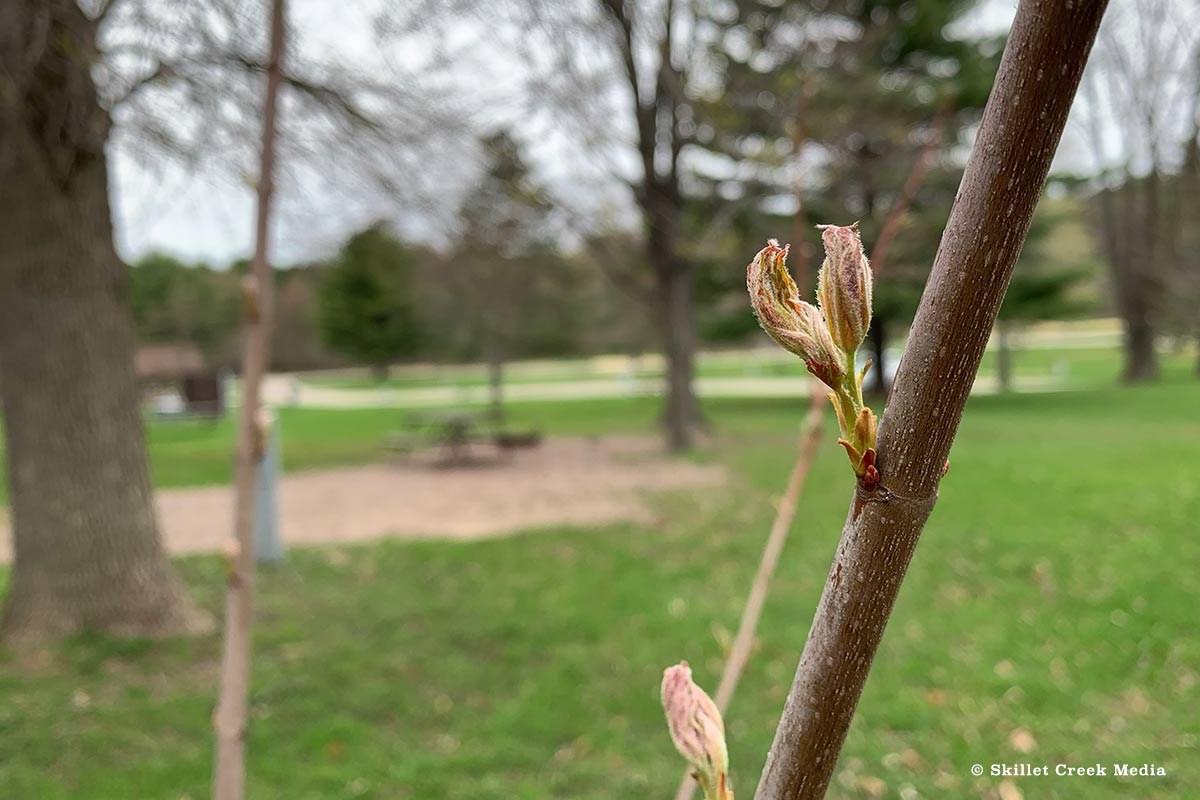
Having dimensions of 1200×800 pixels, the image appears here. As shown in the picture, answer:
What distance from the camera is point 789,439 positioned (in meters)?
14.9

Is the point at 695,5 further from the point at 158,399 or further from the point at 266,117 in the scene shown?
the point at 158,399

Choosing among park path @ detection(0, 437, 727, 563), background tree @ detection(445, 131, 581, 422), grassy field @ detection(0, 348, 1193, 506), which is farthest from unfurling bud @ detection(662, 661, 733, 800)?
grassy field @ detection(0, 348, 1193, 506)

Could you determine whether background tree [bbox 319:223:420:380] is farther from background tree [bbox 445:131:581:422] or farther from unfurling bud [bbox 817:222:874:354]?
unfurling bud [bbox 817:222:874:354]

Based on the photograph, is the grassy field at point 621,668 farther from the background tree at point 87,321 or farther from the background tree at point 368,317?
the background tree at point 368,317

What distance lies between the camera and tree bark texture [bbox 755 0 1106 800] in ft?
1.29

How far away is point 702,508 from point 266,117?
27.8 ft

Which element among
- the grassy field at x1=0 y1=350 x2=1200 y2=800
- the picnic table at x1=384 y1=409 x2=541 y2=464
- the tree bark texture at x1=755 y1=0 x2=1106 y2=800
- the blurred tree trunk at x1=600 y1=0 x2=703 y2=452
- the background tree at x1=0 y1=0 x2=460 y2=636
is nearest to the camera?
the tree bark texture at x1=755 y1=0 x2=1106 y2=800

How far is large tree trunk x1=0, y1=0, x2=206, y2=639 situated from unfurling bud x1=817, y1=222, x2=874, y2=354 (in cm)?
561

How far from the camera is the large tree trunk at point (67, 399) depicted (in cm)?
511

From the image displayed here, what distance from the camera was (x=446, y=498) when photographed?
1090cm

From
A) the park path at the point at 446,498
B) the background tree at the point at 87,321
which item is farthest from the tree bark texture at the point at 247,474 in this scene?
the park path at the point at 446,498

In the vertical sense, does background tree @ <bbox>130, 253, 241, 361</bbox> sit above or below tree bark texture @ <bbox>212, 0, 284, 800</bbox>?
above

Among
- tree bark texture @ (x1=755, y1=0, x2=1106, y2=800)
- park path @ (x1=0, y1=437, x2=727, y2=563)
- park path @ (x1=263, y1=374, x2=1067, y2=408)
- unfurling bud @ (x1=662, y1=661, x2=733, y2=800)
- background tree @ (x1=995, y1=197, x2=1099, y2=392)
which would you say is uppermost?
background tree @ (x1=995, y1=197, x2=1099, y2=392)

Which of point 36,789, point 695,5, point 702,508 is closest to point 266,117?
point 36,789
